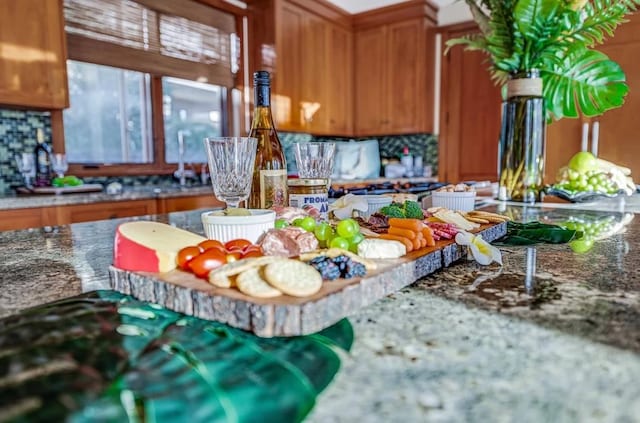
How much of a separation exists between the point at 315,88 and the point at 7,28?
2370mm

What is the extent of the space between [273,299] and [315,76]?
12.5 feet

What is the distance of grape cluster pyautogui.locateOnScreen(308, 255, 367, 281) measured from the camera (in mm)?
487

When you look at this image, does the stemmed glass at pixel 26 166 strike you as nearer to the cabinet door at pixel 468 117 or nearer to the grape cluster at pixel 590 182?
the grape cluster at pixel 590 182

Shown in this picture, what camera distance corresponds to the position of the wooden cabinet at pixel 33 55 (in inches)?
89.1

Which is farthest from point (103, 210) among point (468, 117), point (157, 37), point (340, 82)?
point (468, 117)

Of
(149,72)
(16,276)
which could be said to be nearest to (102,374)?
(16,276)

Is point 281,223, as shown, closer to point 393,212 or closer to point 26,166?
point 393,212

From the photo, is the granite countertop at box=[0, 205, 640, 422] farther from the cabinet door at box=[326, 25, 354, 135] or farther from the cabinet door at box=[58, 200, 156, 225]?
the cabinet door at box=[326, 25, 354, 135]

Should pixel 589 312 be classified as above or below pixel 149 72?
below

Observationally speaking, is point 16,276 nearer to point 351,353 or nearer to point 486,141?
point 351,353

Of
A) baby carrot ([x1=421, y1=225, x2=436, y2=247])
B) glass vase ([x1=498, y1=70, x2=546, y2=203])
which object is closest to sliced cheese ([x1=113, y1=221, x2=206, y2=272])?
baby carrot ([x1=421, y1=225, x2=436, y2=247])

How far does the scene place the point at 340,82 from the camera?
4.32 metres

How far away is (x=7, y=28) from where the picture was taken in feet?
7.39

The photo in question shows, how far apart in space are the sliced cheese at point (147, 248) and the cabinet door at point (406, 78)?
3.84 metres
